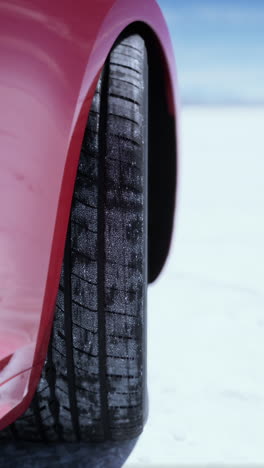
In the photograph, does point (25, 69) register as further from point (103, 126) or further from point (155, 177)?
point (155, 177)

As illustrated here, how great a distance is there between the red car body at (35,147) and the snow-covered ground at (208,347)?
0.48 meters

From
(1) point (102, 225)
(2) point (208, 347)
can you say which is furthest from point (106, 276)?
(2) point (208, 347)

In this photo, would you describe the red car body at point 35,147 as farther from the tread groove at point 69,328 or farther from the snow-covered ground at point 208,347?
the snow-covered ground at point 208,347

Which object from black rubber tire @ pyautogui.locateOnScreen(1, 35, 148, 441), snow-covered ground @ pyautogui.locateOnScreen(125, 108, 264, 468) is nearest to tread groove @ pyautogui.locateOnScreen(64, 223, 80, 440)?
black rubber tire @ pyautogui.locateOnScreen(1, 35, 148, 441)

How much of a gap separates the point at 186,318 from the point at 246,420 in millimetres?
619

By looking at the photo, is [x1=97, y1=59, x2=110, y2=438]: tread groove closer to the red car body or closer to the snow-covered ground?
the red car body

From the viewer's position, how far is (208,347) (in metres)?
1.68

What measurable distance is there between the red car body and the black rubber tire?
55 millimetres

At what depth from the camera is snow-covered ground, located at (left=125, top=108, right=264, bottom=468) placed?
1217mm

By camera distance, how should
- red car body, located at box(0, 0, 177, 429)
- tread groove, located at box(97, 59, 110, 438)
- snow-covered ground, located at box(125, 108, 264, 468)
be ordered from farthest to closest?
snow-covered ground, located at box(125, 108, 264, 468), tread groove, located at box(97, 59, 110, 438), red car body, located at box(0, 0, 177, 429)

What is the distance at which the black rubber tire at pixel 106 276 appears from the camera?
930 mm

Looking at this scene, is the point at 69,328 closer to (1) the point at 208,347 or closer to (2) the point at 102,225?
(2) the point at 102,225

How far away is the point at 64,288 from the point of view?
3.10 feet

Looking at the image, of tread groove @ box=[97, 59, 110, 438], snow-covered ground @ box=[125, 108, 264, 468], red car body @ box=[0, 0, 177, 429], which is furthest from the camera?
snow-covered ground @ box=[125, 108, 264, 468]
